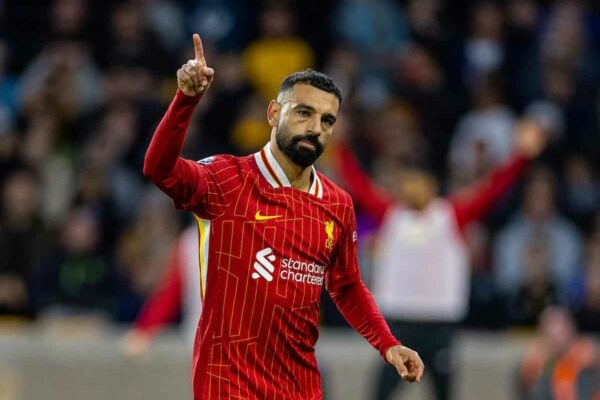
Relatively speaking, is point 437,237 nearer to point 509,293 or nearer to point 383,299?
point 383,299

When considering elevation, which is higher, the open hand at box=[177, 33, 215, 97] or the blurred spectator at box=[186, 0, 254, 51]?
the blurred spectator at box=[186, 0, 254, 51]

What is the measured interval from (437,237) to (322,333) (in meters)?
1.64

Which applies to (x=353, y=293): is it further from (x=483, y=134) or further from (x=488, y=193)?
(x=483, y=134)

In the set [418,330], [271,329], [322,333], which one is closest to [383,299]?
[418,330]

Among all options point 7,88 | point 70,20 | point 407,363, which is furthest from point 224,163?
point 70,20

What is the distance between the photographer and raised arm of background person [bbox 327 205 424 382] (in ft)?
19.4

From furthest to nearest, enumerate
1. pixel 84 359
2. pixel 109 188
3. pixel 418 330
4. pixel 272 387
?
pixel 109 188, pixel 84 359, pixel 418 330, pixel 272 387

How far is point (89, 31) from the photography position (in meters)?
13.8

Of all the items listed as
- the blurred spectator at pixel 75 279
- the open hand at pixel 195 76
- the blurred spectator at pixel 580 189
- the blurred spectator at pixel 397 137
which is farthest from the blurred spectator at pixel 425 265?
the open hand at pixel 195 76

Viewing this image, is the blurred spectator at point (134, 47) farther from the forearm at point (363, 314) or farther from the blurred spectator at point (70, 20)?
the forearm at point (363, 314)

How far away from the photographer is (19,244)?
1135 centimetres

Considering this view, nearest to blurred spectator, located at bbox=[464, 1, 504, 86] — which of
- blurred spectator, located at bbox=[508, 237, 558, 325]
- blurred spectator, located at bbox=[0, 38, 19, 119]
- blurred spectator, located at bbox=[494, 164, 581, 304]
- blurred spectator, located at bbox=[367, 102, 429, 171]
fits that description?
blurred spectator, located at bbox=[367, 102, 429, 171]

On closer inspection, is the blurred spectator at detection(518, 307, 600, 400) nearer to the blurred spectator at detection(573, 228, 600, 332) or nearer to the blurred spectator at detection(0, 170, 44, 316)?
the blurred spectator at detection(573, 228, 600, 332)

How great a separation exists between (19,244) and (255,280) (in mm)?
6074
